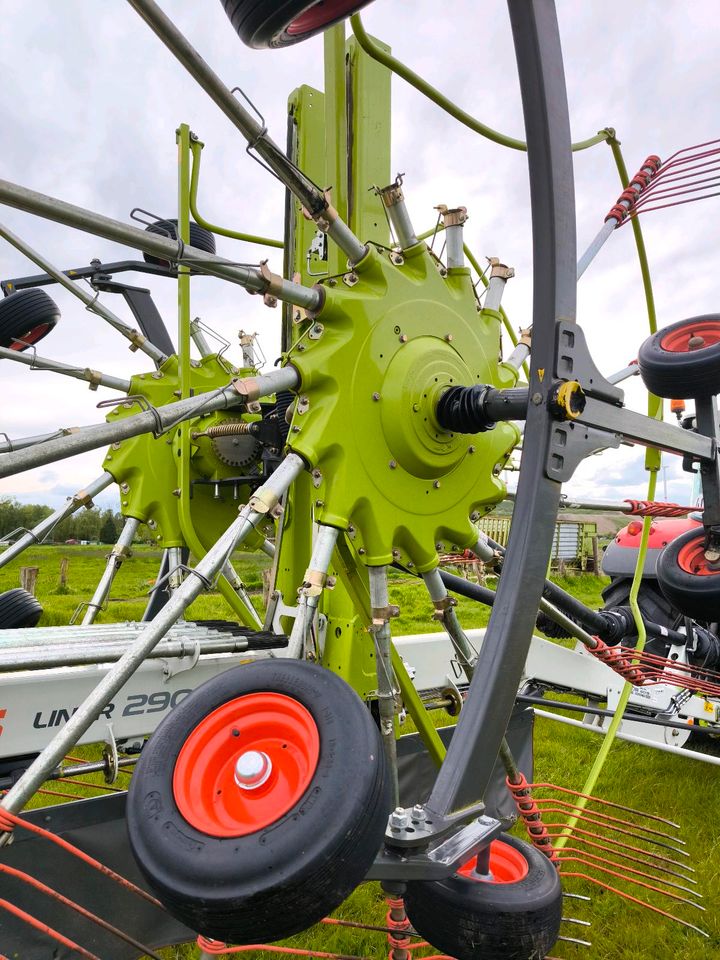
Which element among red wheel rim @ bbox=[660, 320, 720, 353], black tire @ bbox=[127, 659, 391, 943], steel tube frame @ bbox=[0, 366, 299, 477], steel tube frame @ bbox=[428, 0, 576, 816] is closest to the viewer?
black tire @ bbox=[127, 659, 391, 943]

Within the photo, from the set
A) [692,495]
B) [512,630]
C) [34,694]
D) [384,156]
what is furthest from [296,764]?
[692,495]

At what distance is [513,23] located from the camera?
2.04 metres

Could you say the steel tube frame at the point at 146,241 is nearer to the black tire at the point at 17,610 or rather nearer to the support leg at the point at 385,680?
the support leg at the point at 385,680

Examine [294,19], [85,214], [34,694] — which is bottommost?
[34,694]

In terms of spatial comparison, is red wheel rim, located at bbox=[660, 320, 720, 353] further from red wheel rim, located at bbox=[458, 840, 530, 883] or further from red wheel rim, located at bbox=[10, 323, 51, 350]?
red wheel rim, located at bbox=[10, 323, 51, 350]

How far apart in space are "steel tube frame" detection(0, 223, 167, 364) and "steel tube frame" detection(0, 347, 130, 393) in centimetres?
31

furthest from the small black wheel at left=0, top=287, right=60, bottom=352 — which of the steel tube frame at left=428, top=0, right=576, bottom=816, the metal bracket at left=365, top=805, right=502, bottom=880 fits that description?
the metal bracket at left=365, top=805, right=502, bottom=880

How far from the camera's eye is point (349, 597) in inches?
119

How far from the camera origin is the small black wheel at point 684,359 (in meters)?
3.16

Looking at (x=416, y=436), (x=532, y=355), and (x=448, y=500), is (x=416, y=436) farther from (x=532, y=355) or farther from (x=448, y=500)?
(x=532, y=355)

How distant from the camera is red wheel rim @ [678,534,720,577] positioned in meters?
3.38

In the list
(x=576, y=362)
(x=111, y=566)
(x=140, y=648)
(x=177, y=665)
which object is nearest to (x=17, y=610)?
(x=111, y=566)

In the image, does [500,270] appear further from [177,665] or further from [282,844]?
[282,844]

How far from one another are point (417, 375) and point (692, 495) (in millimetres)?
2961
